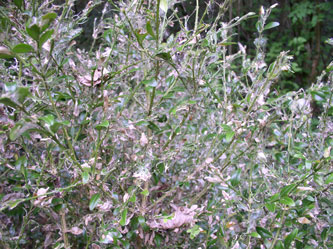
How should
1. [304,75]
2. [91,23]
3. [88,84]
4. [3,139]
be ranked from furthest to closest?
[304,75] → [91,23] → [3,139] → [88,84]

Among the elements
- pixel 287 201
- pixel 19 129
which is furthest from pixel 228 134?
pixel 19 129

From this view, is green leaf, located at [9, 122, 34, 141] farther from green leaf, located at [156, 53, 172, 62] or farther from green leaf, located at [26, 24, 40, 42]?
green leaf, located at [156, 53, 172, 62]

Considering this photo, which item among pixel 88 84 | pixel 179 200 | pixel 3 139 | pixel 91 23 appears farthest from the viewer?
pixel 91 23

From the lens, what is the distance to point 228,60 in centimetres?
125

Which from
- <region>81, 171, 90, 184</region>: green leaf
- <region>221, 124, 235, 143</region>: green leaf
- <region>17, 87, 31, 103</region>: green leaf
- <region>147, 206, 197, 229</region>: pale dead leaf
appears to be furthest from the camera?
<region>147, 206, 197, 229</region>: pale dead leaf

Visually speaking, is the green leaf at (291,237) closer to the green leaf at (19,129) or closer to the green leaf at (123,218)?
the green leaf at (123,218)

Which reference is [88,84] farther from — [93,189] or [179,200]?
[179,200]

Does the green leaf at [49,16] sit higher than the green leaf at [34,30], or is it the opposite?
the green leaf at [49,16]

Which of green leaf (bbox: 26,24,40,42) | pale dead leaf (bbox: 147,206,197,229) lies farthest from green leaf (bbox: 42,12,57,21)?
pale dead leaf (bbox: 147,206,197,229)

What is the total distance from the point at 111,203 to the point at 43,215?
0.35 meters

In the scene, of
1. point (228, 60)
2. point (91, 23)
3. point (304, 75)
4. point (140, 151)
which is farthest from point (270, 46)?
point (140, 151)

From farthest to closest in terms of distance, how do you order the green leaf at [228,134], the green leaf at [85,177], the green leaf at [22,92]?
the green leaf at [228,134]
the green leaf at [85,177]
the green leaf at [22,92]

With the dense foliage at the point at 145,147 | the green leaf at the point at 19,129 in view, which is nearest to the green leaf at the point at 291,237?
the dense foliage at the point at 145,147

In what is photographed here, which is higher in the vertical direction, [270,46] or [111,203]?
[111,203]
